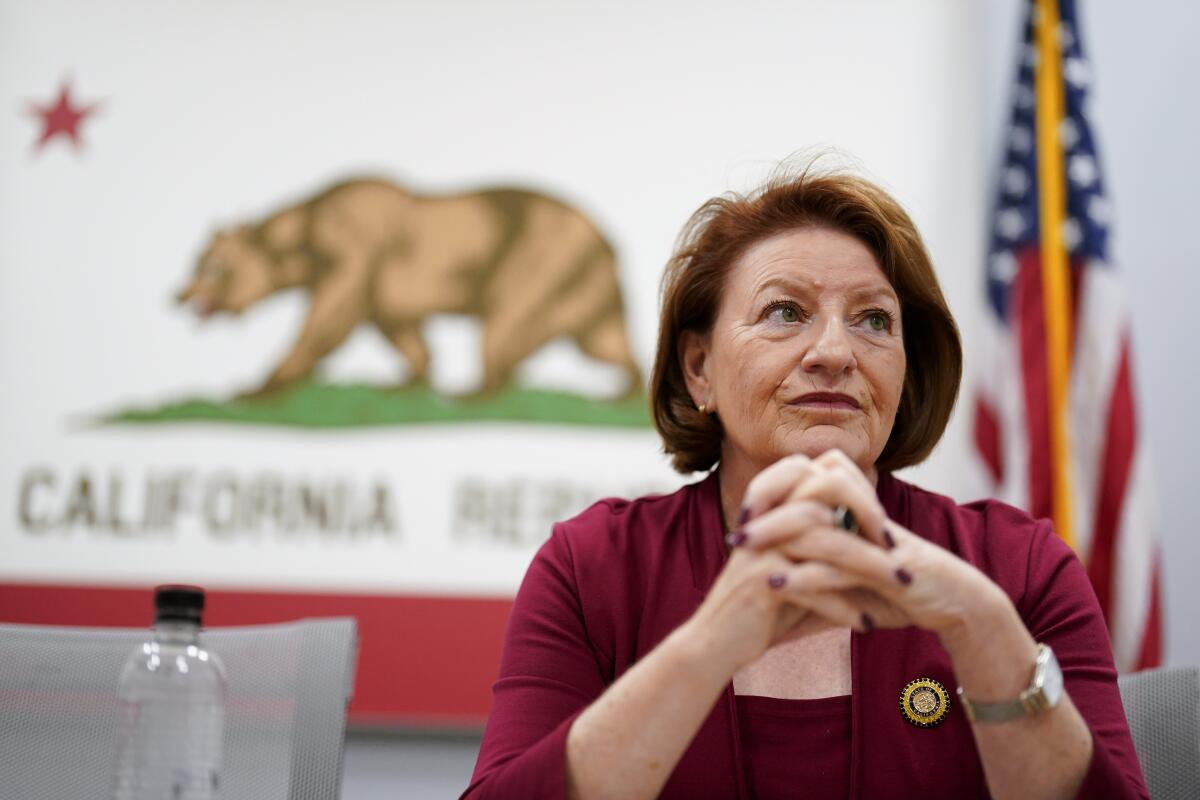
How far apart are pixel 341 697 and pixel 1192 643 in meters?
2.06

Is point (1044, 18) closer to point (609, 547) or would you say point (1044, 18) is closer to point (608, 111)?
point (608, 111)

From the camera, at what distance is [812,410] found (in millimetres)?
1549

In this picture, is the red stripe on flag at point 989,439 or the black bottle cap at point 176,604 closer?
the black bottle cap at point 176,604

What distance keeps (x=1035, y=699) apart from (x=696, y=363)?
0.79 metres

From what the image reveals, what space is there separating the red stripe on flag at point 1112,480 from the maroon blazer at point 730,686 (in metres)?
1.14

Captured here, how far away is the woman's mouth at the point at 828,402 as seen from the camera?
1.55 m

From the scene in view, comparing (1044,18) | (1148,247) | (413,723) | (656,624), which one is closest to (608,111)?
(1044,18)

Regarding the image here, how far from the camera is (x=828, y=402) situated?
1.56 meters

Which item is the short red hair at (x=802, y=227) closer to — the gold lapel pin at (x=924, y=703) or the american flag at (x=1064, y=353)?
the gold lapel pin at (x=924, y=703)

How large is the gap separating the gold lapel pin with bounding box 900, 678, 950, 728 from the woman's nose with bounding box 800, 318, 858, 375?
0.40 meters

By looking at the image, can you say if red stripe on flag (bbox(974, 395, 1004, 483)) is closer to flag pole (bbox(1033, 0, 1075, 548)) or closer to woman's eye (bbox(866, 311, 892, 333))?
flag pole (bbox(1033, 0, 1075, 548))

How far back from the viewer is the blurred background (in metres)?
2.81

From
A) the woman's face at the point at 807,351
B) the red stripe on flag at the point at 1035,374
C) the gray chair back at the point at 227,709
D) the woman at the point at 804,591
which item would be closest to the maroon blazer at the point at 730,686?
the woman at the point at 804,591

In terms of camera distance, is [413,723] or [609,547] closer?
[609,547]
